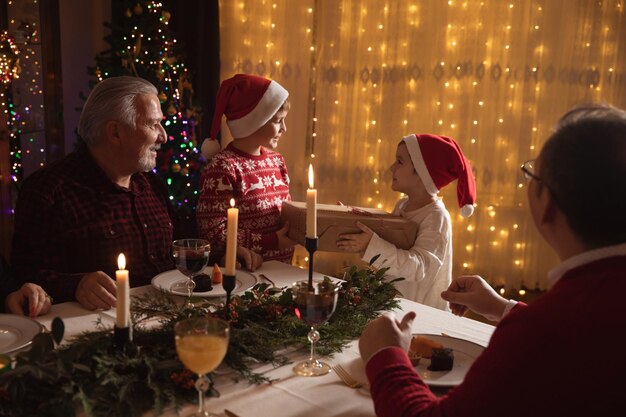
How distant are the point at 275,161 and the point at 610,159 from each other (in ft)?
7.41

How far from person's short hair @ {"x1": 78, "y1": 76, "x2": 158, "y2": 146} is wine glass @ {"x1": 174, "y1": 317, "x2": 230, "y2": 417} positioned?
57.7 inches

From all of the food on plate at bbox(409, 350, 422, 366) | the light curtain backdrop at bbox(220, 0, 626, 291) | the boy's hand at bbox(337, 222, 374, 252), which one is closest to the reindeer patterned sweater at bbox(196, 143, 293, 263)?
the boy's hand at bbox(337, 222, 374, 252)

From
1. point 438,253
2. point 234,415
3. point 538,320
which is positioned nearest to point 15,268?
point 234,415

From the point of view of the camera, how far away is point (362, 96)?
4648mm

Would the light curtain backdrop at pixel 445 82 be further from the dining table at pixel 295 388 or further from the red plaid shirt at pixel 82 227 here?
the dining table at pixel 295 388

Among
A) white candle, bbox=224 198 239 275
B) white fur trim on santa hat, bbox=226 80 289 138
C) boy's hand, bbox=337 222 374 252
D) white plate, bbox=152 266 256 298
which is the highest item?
white fur trim on santa hat, bbox=226 80 289 138

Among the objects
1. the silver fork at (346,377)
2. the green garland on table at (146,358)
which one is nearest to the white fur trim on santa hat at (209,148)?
the green garland on table at (146,358)

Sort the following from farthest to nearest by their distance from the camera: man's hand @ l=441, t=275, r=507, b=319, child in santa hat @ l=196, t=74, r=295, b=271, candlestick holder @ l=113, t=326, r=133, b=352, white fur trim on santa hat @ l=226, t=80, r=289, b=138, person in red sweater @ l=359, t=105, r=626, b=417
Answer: white fur trim on santa hat @ l=226, t=80, r=289, b=138, child in santa hat @ l=196, t=74, r=295, b=271, man's hand @ l=441, t=275, r=507, b=319, candlestick holder @ l=113, t=326, r=133, b=352, person in red sweater @ l=359, t=105, r=626, b=417

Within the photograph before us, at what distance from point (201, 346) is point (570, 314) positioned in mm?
663

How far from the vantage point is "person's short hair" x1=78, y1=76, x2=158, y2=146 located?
98.0 inches

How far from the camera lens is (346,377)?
1.47 m

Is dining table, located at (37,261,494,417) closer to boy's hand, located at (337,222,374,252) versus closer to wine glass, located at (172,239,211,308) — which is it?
wine glass, located at (172,239,211,308)

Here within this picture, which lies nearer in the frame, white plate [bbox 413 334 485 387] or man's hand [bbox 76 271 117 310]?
white plate [bbox 413 334 485 387]

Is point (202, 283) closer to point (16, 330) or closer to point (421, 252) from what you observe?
point (16, 330)
